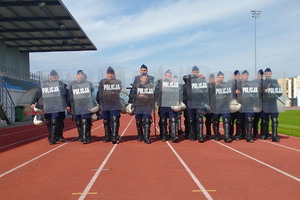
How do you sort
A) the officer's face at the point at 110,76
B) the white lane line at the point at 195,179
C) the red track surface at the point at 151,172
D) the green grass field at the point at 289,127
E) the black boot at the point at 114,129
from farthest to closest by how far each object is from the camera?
the green grass field at the point at 289,127 → the officer's face at the point at 110,76 → the black boot at the point at 114,129 → the red track surface at the point at 151,172 → the white lane line at the point at 195,179

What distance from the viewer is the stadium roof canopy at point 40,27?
2266 cm

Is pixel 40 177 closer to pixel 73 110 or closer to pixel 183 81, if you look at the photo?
pixel 73 110

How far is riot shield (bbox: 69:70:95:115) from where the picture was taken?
10047mm

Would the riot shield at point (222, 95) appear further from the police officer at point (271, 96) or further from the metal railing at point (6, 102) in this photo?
the metal railing at point (6, 102)

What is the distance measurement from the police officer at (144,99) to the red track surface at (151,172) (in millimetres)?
860

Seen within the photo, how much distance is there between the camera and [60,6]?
2277cm

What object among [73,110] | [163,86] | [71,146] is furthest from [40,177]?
[163,86]

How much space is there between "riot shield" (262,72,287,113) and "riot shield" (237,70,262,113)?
191 millimetres

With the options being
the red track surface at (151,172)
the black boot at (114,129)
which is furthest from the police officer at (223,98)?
the black boot at (114,129)

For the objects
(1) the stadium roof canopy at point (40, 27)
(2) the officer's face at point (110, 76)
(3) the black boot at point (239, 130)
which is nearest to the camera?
(2) the officer's face at point (110, 76)

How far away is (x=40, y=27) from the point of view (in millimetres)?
28312

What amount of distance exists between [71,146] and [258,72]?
673 centimetres

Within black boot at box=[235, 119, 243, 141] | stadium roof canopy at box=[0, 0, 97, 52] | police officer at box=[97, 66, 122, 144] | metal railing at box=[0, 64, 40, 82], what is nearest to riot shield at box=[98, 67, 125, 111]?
police officer at box=[97, 66, 122, 144]

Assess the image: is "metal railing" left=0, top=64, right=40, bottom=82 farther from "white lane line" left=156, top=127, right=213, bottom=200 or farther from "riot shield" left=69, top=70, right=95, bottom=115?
"white lane line" left=156, top=127, right=213, bottom=200
